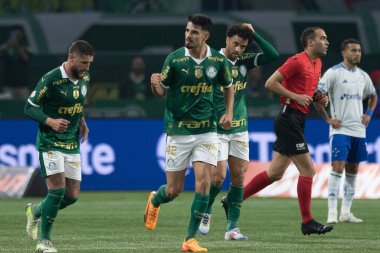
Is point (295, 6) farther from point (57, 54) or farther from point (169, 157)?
point (169, 157)

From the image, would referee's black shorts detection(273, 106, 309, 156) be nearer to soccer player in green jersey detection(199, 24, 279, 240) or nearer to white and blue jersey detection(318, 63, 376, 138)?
soccer player in green jersey detection(199, 24, 279, 240)

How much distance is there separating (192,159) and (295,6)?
55.7 ft

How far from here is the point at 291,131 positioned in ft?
43.9

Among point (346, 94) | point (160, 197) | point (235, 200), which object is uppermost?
point (346, 94)

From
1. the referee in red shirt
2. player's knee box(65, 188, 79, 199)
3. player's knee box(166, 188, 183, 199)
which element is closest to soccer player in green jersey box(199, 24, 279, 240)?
the referee in red shirt

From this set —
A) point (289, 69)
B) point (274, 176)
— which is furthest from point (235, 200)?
point (289, 69)

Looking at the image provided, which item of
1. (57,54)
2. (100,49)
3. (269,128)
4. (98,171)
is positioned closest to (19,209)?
(98,171)

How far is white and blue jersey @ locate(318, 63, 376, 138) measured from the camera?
15.5 metres

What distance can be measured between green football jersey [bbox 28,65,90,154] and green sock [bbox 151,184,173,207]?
1.23m

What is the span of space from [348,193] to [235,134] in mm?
2844

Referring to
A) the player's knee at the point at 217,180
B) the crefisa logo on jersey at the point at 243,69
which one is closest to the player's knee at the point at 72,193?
the player's knee at the point at 217,180

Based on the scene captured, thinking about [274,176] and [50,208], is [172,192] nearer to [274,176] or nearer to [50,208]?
[50,208]

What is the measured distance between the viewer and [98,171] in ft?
71.7

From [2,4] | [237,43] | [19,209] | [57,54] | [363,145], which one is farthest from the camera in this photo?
[2,4]
